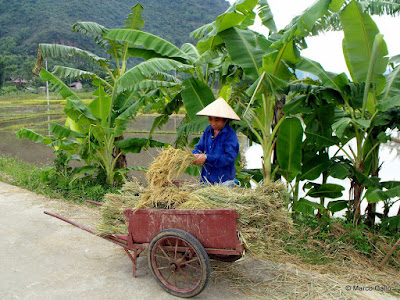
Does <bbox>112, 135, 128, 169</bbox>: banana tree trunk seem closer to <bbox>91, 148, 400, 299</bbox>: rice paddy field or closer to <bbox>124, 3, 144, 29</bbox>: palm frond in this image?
<bbox>124, 3, 144, 29</bbox>: palm frond

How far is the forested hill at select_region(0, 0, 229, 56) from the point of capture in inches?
1615

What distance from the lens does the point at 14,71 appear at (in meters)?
35.1

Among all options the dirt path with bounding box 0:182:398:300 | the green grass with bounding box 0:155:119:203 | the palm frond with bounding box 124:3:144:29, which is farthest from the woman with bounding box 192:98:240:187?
the palm frond with bounding box 124:3:144:29

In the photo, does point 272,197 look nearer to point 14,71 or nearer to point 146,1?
point 14,71

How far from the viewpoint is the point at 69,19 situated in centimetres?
4694

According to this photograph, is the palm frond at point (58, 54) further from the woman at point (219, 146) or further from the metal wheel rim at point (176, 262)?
the metal wheel rim at point (176, 262)

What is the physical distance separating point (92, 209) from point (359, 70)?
384cm

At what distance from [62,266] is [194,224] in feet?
4.82

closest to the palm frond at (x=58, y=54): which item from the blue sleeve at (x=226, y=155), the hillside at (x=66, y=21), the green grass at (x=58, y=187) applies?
the green grass at (x=58, y=187)

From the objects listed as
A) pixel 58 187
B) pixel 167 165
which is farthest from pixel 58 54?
pixel 167 165

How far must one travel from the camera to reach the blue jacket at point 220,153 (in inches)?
121

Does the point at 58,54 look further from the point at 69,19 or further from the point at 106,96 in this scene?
the point at 69,19

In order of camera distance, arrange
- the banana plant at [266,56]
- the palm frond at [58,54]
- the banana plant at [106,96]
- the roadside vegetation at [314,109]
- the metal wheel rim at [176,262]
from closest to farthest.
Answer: the metal wheel rim at [176,262] < the banana plant at [266,56] < the roadside vegetation at [314,109] < the banana plant at [106,96] < the palm frond at [58,54]

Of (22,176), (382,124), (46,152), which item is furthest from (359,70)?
(46,152)
